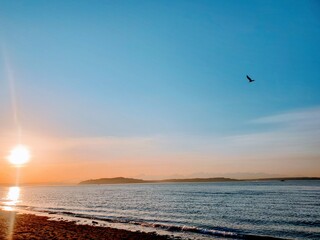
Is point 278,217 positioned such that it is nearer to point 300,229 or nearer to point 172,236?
point 300,229

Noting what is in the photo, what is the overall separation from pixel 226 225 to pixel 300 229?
7890 mm

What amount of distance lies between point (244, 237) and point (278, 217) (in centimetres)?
1564

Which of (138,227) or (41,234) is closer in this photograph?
(41,234)

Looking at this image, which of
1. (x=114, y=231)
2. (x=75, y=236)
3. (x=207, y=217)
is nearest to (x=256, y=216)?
(x=207, y=217)

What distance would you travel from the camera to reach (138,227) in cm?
3288

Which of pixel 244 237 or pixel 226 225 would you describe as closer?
pixel 244 237

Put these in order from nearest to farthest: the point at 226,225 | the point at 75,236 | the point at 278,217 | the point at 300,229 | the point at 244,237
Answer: the point at 75,236
the point at 244,237
the point at 300,229
the point at 226,225
the point at 278,217

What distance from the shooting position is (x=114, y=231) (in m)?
28.8

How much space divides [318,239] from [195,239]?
36.7ft

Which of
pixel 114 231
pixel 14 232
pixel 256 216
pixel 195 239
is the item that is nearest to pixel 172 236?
pixel 195 239

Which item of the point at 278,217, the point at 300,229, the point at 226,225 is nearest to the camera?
the point at 300,229

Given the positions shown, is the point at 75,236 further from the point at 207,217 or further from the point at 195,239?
the point at 207,217

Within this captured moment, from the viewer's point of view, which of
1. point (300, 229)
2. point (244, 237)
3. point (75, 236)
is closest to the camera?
point (75, 236)

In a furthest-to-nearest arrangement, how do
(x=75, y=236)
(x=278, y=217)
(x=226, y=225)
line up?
(x=278, y=217), (x=226, y=225), (x=75, y=236)
